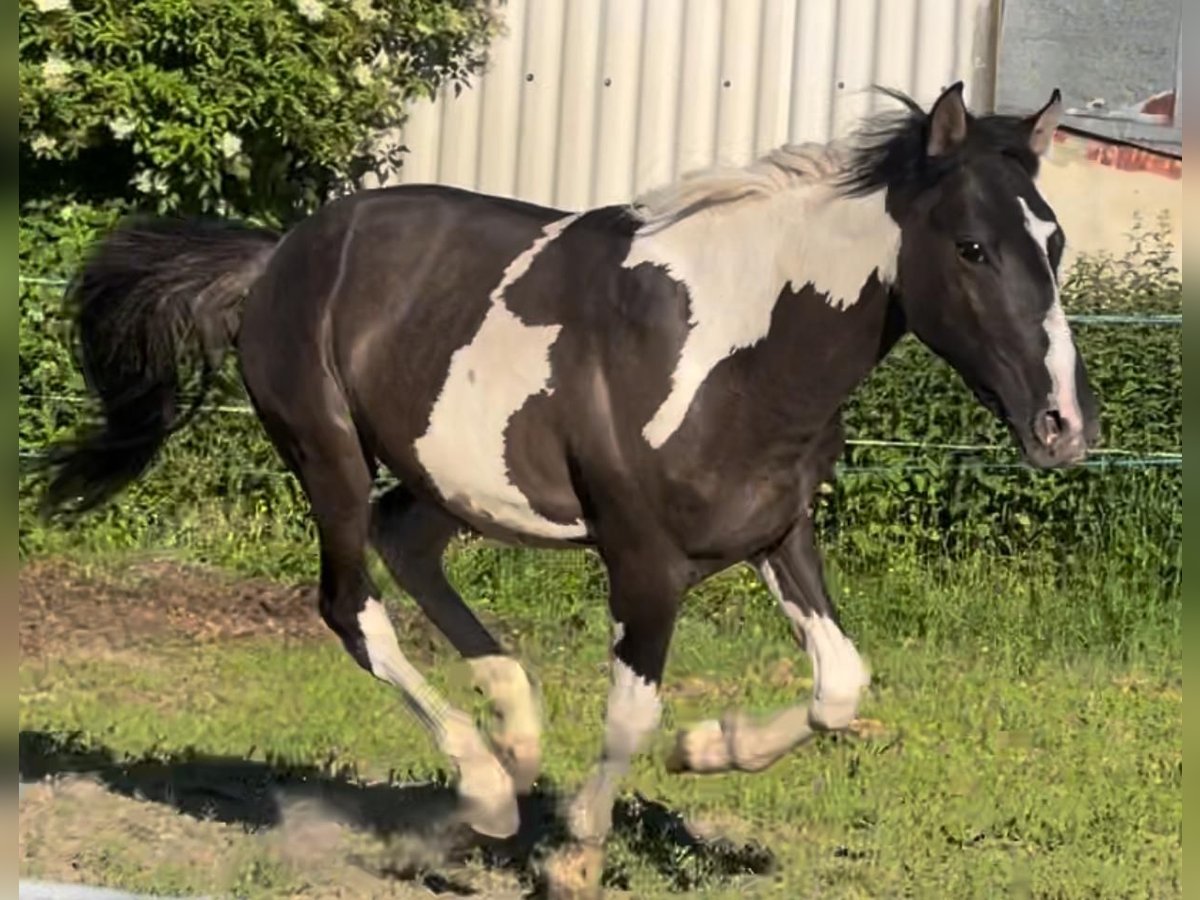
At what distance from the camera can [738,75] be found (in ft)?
35.5

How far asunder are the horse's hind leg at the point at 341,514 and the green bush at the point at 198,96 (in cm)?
404

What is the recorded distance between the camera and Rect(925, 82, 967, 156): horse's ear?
4523 millimetres

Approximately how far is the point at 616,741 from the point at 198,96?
217 inches

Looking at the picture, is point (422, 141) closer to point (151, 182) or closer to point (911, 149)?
point (151, 182)

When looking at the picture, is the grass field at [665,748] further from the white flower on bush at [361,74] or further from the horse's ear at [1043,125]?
the white flower on bush at [361,74]

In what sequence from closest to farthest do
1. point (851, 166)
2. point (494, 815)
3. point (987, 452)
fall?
1. point (851, 166)
2. point (494, 815)
3. point (987, 452)

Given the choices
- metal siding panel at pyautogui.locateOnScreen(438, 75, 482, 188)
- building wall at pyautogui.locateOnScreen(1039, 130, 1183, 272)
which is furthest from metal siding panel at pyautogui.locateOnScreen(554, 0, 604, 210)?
building wall at pyautogui.locateOnScreen(1039, 130, 1183, 272)

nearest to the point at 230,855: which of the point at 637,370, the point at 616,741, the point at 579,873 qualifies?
the point at 579,873

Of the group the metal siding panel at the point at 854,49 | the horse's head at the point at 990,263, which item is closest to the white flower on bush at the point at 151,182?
the metal siding panel at the point at 854,49

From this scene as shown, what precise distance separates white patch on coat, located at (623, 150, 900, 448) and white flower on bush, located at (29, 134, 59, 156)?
5.32 metres

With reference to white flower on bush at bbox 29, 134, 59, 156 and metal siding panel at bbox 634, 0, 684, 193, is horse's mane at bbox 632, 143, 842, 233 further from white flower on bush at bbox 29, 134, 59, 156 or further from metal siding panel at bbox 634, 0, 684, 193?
metal siding panel at bbox 634, 0, 684, 193

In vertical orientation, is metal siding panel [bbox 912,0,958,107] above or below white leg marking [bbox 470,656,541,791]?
above

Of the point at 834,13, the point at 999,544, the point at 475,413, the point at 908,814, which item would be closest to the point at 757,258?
the point at 475,413

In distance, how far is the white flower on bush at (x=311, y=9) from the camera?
971 centimetres
